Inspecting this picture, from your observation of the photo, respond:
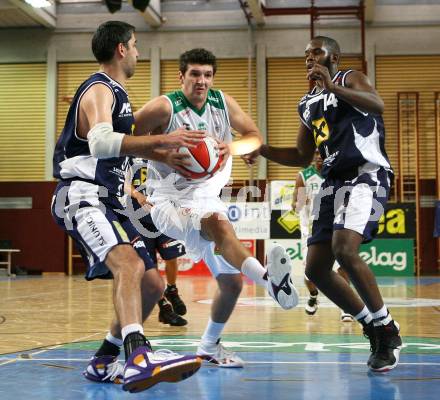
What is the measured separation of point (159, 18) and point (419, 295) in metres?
12.0

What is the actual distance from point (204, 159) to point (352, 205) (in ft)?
3.56

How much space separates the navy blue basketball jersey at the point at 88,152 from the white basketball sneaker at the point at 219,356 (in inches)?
54.2

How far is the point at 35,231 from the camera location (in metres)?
20.0

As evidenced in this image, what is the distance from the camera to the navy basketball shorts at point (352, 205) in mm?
4906

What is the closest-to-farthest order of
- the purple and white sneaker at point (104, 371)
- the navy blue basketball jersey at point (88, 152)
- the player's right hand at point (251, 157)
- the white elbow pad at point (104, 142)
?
the white elbow pad at point (104, 142), the navy blue basketball jersey at point (88, 152), the purple and white sneaker at point (104, 371), the player's right hand at point (251, 157)

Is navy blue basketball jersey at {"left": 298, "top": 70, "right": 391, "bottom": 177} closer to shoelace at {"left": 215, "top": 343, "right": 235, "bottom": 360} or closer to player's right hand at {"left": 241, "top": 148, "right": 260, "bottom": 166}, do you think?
player's right hand at {"left": 241, "top": 148, "right": 260, "bottom": 166}

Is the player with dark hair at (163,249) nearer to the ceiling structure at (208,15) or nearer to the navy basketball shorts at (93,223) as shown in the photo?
the navy basketball shorts at (93,223)

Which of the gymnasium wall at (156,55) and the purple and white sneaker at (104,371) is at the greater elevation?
the gymnasium wall at (156,55)

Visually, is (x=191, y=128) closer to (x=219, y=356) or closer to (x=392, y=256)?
(x=219, y=356)

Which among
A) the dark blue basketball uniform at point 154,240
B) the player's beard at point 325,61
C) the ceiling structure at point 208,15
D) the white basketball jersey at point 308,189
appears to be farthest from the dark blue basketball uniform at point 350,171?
the ceiling structure at point 208,15

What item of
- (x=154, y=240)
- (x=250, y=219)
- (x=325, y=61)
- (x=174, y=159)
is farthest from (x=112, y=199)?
(x=250, y=219)

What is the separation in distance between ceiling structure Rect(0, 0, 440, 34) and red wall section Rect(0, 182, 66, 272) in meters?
4.65

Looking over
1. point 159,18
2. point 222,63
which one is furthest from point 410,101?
point 159,18

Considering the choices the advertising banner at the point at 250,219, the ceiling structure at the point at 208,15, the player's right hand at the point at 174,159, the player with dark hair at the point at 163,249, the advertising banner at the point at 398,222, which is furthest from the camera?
the ceiling structure at the point at 208,15
